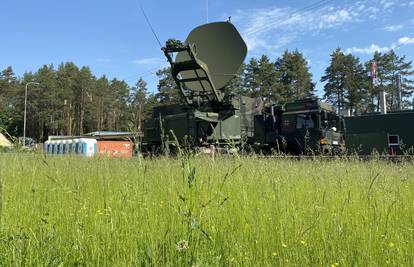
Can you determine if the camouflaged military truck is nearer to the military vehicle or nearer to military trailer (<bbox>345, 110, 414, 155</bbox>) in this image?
the military vehicle

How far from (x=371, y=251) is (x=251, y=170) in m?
1.79

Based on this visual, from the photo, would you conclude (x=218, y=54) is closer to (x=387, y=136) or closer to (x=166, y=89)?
(x=387, y=136)

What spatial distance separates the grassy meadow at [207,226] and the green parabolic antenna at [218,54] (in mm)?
12367

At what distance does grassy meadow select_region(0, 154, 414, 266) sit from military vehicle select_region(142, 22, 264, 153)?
11040 millimetres

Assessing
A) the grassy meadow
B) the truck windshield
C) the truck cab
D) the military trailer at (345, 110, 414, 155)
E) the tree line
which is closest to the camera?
the grassy meadow

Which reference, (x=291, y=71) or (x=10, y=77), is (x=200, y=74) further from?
(x=10, y=77)

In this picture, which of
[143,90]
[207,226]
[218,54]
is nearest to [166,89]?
[143,90]

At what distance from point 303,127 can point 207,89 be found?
4065mm

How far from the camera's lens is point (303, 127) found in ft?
49.5

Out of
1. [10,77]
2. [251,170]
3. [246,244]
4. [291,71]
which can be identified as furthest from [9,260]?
[10,77]

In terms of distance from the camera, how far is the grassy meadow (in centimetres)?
229

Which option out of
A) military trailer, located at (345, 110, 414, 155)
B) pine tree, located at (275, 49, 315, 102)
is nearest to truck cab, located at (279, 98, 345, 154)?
military trailer, located at (345, 110, 414, 155)

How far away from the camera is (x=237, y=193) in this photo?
3660 mm

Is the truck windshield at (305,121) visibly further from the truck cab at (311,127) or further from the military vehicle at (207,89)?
the military vehicle at (207,89)
